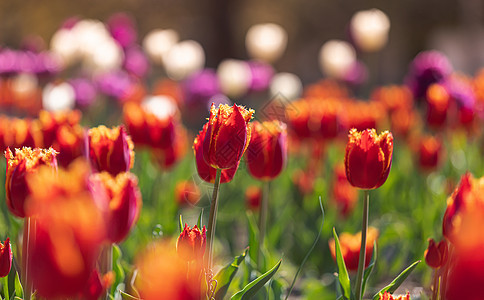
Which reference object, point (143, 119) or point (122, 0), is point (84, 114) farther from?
point (122, 0)

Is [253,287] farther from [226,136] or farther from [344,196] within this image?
[344,196]

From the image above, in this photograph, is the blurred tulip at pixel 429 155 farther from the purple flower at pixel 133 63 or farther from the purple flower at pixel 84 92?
the purple flower at pixel 133 63

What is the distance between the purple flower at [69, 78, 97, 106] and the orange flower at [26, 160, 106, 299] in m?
2.84

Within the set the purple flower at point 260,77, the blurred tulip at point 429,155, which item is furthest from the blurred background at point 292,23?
the blurred tulip at point 429,155

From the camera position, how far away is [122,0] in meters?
11.6

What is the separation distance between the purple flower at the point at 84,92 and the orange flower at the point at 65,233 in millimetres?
2836

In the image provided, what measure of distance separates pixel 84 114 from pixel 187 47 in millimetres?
1118

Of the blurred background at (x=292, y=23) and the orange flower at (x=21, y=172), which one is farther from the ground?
the orange flower at (x=21, y=172)

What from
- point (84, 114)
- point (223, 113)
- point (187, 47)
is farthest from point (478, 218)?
point (187, 47)

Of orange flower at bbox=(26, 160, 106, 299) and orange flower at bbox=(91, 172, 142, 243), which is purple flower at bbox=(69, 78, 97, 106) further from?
orange flower at bbox=(26, 160, 106, 299)

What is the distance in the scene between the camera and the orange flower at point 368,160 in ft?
3.92

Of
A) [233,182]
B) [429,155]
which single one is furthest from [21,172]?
[233,182]

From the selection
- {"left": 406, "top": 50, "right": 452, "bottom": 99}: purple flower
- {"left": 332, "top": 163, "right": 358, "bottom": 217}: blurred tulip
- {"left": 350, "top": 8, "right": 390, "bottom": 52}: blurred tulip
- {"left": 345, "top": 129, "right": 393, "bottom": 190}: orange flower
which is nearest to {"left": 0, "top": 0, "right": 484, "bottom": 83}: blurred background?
{"left": 350, "top": 8, "right": 390, "bottom": 52}: blurred tulip

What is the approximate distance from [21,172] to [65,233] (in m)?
0.43
